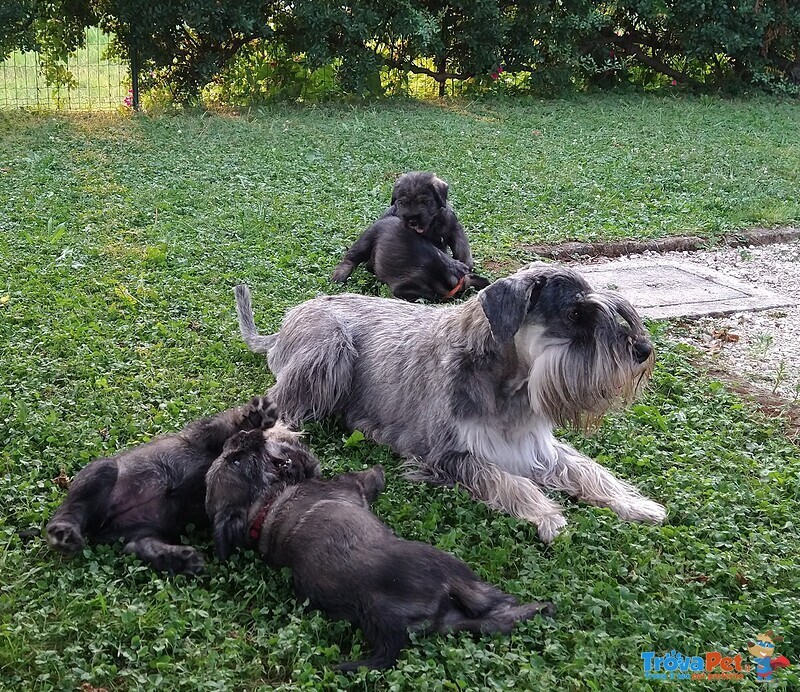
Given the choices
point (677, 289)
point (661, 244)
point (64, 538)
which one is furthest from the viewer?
point (661, 244)

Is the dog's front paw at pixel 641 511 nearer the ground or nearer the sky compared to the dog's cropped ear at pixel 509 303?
nearer the ground

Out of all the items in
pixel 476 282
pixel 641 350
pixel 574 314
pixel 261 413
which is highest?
pixel 574 314

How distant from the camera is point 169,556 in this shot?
389 cm

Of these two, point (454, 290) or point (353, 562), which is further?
point (454, 290)

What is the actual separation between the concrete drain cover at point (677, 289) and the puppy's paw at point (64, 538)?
4.52m

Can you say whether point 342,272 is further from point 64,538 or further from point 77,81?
point 77,81

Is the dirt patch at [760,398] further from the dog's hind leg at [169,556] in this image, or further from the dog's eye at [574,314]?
the dog's hind leg at [169,556]

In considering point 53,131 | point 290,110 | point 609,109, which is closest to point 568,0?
point 609,109

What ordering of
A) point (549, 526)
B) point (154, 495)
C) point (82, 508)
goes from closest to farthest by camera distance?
1. point (82, 508)
2. point (154, 495)
3. point (549, 526)

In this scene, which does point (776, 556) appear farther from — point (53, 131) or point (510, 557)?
point (53, 131)

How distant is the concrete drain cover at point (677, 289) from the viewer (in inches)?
290

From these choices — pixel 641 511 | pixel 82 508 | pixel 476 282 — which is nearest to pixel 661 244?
pixel 476 282

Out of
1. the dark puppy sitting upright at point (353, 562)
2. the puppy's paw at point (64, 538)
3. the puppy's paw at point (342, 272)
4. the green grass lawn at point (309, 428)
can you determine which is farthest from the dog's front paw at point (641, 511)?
the puppy's paw at point (342, 272)

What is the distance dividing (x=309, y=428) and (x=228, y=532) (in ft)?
4.74
